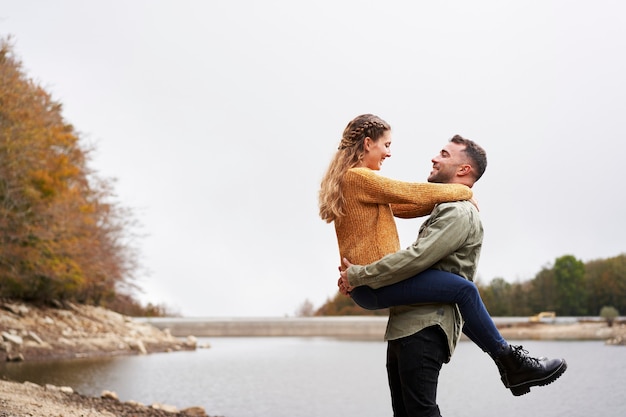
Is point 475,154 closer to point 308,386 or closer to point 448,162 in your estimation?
point 448,162

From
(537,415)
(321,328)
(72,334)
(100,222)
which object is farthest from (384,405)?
(321,328)

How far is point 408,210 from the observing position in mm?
3504

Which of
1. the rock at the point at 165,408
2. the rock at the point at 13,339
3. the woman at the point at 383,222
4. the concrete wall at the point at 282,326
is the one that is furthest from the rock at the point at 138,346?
the woman at the point at 383,222

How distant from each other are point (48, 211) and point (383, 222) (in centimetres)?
1848

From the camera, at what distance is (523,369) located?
3.32 m

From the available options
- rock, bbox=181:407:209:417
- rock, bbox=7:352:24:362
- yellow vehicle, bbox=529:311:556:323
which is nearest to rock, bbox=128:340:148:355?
rock, bbox=7:352:24:362

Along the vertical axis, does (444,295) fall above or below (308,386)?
above

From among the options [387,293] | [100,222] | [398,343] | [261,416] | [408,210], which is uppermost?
[100,222]

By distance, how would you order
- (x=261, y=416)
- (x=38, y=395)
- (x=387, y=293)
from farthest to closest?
(x=261, y=416) → (x=38, y=395) → (x=387, y=293)

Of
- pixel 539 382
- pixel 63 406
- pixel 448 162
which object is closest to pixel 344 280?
pixel 448 162

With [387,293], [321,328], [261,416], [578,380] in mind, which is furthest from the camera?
[321,328]

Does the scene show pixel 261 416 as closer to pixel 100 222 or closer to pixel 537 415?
pixel 537 415

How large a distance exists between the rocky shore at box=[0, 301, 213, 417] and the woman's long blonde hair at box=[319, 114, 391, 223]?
342 cm

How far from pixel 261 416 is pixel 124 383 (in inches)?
146
